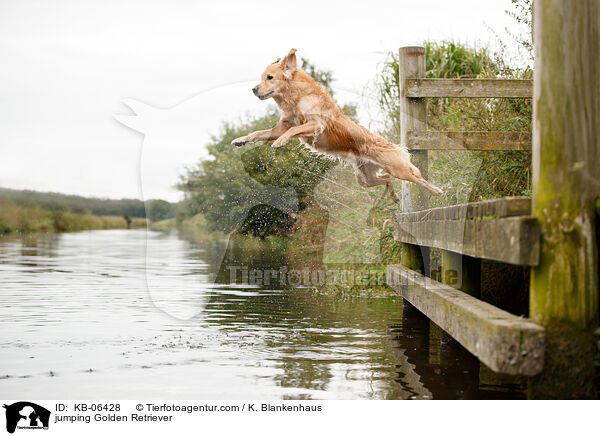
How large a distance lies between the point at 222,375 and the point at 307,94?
2.32 meters

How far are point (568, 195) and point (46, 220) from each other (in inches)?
1255

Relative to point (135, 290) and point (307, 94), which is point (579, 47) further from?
point (135, 290)

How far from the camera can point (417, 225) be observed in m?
6.39

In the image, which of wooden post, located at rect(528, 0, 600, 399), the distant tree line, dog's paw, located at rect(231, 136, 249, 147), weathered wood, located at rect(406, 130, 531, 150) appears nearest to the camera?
wooden post, located at rect(528, 0, 600, 399)

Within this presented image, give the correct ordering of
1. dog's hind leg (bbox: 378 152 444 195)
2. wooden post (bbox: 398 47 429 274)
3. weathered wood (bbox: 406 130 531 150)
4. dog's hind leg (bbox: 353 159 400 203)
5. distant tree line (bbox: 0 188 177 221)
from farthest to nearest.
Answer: distant tree line (bbox: 0 188 177 221) < wooden post (bbox: 398 47 429 274) < weathered wood (bbox: 406 130 531 150) < dog's hind leg (bbox: 353 159 400 203) < dog's hind leg (bbox: 378 152 444 195)

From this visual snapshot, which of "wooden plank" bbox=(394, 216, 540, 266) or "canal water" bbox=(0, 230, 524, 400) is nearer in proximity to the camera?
"wooden plank" bbox=(394, 216, 540, 266)

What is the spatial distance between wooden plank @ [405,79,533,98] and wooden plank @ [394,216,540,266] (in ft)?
9.20

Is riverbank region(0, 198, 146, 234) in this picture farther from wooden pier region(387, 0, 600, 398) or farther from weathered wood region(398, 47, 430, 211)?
wooden pier region(387, 0, 600, 398)

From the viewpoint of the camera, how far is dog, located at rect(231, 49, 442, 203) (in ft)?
16.2

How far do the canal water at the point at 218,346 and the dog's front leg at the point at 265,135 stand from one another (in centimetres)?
159
